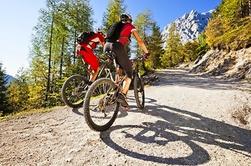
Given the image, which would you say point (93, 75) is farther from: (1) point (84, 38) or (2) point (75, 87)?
(1) point (84, 38)

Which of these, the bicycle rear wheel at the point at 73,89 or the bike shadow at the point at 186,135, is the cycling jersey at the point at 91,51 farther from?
the bike shadow at the point at 186,135

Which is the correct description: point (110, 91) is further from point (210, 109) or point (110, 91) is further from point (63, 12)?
point (63, 12)

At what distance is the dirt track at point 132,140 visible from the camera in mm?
5215

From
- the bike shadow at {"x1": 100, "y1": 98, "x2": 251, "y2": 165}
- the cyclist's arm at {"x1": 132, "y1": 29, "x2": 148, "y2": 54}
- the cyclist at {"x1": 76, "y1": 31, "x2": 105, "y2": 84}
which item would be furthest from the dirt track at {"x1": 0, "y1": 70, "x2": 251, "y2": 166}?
the cyclist's arm at {"x1": 132, "y1": 29, "x2": 148, "y2": 54}

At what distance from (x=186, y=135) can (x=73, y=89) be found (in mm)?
3911

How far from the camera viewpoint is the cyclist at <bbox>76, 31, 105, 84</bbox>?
8797mm

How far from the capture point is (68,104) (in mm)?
8836

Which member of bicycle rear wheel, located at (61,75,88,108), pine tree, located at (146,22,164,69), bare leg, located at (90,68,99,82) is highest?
pine tree, located at (146,22,164,69)

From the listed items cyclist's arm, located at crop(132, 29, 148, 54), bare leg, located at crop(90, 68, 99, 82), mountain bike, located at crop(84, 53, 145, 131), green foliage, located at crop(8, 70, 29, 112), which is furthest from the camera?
green foliage, located at crop(8, 70, 29, 112)

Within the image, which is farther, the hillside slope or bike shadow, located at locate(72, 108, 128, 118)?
the hillside slope

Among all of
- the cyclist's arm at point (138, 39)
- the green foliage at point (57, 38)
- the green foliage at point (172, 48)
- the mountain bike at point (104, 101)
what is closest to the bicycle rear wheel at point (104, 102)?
the mountain bike at point (104, 101)

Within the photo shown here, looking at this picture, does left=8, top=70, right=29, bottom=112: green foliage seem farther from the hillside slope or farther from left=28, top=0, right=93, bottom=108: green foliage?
the hillside slope

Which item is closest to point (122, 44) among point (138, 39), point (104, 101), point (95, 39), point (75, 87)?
point (138, 39)

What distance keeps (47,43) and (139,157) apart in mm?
28335
